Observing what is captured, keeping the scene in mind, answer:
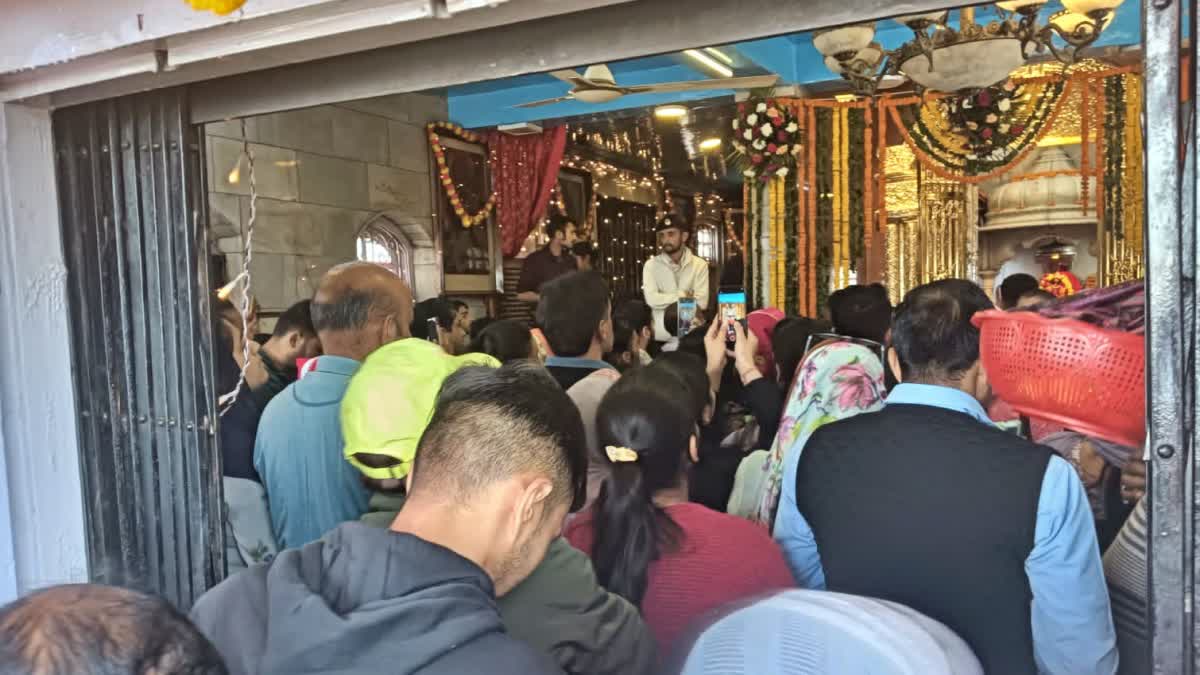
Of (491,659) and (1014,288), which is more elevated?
(1014,288)

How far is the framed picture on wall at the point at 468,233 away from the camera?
7.52 meters

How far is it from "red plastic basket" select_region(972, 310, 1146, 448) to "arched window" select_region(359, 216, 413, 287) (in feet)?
21.2

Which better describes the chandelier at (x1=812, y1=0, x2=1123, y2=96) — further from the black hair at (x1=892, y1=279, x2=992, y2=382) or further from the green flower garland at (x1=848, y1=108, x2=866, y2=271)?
the black hair at (x1=892, y1=279, x2=992, y2=382)

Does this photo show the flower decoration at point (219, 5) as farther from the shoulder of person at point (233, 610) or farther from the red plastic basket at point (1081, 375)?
the red plastic basket at point (1081, 375)

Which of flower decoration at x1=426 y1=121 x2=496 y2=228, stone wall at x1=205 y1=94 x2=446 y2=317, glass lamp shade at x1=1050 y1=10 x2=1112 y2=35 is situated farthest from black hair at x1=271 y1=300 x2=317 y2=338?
flower decoration at x1=426 y1=121 x2=496 y2=228

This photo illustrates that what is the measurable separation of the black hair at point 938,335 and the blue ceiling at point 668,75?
16.0 feet

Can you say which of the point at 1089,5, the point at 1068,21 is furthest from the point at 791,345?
the point at 1068,21

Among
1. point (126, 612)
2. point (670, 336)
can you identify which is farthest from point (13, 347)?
point (670, 336)

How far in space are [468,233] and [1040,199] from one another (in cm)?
679

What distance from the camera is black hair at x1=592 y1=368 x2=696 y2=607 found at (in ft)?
5.65

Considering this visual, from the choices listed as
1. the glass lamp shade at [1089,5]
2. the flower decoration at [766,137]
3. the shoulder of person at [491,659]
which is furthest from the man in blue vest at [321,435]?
the flower decoration at [766,137]

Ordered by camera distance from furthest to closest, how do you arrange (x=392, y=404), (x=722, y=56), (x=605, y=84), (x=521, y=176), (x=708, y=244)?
(x=708, y=244) → (x=521, y=176) → (x=722, y=56) → (x=605, y=84) → (x=392, y=404)

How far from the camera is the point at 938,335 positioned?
1675 millimetres

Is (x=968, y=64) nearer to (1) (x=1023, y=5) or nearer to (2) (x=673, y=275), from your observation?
(1) (x=1023, y=5)
